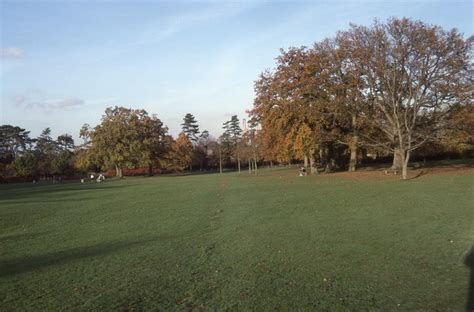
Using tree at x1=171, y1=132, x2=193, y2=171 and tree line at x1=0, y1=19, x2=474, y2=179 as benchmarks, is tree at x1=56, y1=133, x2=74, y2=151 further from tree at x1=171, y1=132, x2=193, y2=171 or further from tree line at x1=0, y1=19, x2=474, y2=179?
tree line at x1=0, y1=19, x2=474, y2=179

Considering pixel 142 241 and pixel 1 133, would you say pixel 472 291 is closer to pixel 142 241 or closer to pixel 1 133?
pixel 142 241

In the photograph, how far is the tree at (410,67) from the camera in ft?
92.2

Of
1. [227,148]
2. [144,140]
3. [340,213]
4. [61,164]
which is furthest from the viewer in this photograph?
[227,148]

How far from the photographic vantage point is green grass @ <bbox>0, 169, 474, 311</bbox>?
215 inches

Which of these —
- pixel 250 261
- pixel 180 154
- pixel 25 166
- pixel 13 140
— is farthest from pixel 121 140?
pixel 250 261

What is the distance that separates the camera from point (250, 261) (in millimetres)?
7496

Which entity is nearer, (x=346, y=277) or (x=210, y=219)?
(x=346, y=277)

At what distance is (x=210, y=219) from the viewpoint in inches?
520

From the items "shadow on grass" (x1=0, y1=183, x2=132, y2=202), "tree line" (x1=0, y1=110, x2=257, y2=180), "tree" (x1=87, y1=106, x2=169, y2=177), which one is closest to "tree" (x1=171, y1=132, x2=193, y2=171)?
"tree line" (x1=0, y1=110, x2=257, y2=180)

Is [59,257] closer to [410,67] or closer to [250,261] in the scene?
[250,261]

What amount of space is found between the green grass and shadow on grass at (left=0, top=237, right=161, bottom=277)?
0.03 meters

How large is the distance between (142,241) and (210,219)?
3.64m

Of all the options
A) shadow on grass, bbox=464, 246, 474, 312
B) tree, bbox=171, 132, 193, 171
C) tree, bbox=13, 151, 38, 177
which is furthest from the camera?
tree, bbox=171, 132, 193, 171

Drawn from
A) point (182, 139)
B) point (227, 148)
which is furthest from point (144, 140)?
point (227, 148)
